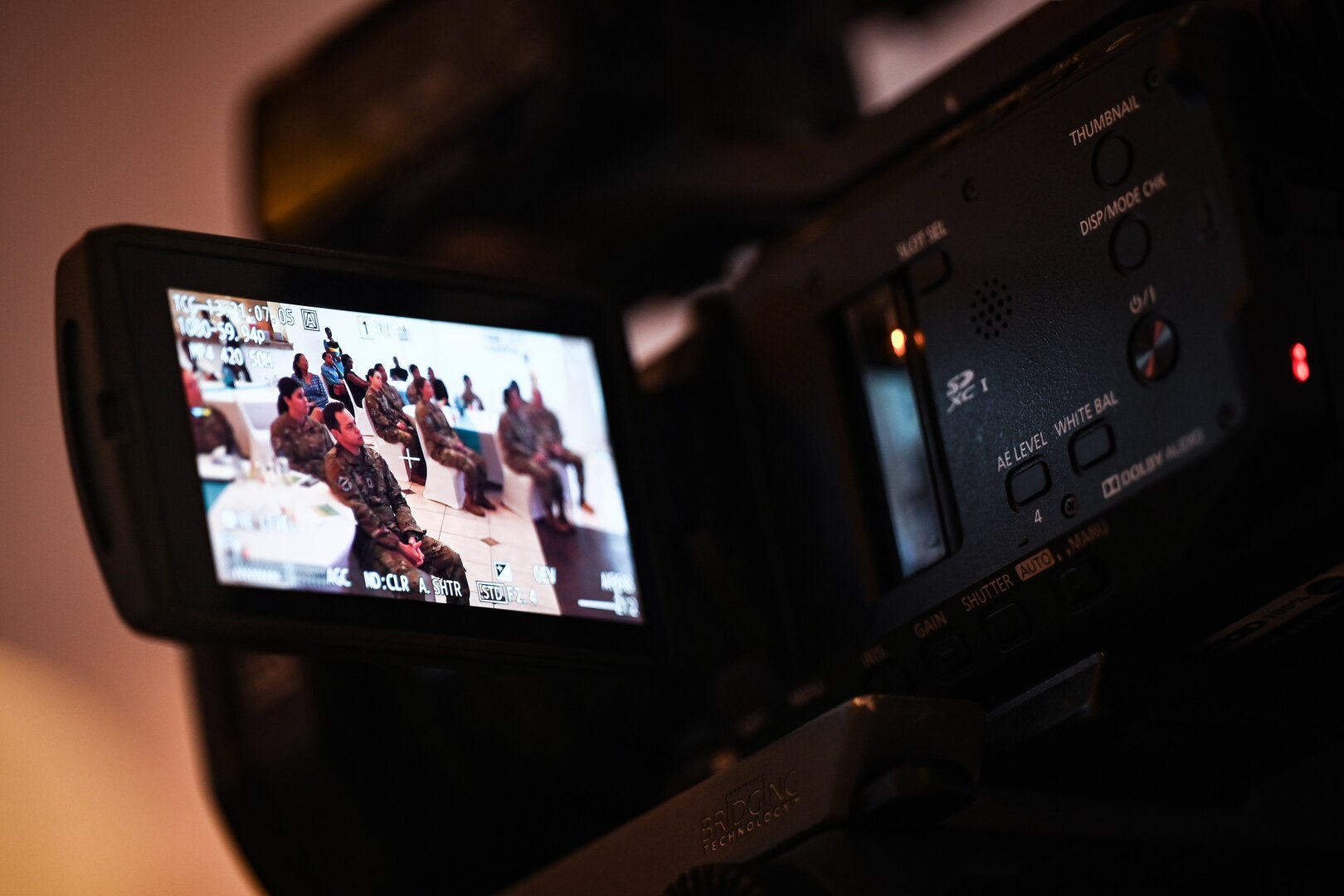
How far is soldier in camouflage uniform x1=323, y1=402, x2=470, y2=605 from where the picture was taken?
0.71m

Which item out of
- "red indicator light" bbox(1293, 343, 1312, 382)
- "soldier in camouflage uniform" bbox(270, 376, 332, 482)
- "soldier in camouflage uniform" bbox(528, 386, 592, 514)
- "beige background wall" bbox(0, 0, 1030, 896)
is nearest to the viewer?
"red indicator light" bbox(1293, 343, 1312, 382)

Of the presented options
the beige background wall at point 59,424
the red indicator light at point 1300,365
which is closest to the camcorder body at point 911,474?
the red indicator light at point 1300,365

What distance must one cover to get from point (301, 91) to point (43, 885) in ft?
3.80

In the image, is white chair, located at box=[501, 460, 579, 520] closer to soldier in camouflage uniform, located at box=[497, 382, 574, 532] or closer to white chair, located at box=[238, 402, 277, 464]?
soldier in camouflage uniform, located at box=[497, 382, 574, 532]

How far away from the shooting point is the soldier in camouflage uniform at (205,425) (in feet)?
2.24

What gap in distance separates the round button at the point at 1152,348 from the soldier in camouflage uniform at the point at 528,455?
1.04 ft

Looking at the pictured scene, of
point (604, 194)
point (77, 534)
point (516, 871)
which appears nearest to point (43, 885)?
point (77, 534)

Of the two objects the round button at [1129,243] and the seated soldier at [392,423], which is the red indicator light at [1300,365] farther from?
the seated soldier at [392,423]

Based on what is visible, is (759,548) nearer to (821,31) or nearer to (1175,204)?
(1175,204)

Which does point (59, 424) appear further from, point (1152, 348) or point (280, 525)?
point (1152, 348)

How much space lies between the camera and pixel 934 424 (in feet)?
2.47

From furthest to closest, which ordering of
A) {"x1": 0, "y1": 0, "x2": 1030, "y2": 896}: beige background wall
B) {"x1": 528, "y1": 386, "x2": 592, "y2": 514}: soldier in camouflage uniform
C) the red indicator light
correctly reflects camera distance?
{"x1": 0, "y1": 0, "x2": 1030, "y2": 896}: beige background wall → {"x1": 528, "y1": 386, "x2": 592, "y2": 514}: soldier in camouflage uniform → the red indicator light

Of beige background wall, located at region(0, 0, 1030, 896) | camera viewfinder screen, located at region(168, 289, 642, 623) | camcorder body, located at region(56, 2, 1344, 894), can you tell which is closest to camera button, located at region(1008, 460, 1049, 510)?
camcorder body, located at region(56, 2, 1344, 894)

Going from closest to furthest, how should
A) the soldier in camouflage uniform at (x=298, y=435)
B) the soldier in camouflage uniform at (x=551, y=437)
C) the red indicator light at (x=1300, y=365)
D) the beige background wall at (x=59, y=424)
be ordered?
1. the red indicator light at (x=1300, y=365)
2. the soldier in camouflage uniform at (x=298, y=435)
3. the soldier in camouflage uniform at (x=551, y=437)
4. the beige background wall at (x=59, y=424)
